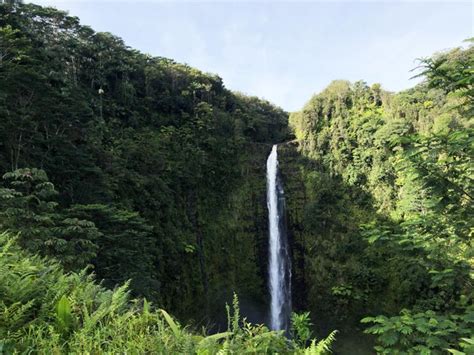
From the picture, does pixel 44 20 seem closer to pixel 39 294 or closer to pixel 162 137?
pixel 162 137

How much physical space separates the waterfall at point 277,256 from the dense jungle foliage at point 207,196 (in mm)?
521

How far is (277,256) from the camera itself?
19.8 m

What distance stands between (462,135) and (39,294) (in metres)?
4.83

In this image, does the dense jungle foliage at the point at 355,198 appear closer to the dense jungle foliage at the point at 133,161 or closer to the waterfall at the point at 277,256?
the waterfall at the point at 277,256

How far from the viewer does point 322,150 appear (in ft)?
70.8

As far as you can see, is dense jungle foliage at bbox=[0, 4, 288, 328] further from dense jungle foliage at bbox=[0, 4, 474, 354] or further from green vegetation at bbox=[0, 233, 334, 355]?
green vegetation at bbox=[0, 233, 334, 355]

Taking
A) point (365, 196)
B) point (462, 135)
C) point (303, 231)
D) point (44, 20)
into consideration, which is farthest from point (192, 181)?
point (462, 135)

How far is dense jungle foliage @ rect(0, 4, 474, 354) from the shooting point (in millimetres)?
4094

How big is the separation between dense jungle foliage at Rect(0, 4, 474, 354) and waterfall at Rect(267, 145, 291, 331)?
52 cm

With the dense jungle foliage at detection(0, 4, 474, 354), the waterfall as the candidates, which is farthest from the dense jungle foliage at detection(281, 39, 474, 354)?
the waterfall

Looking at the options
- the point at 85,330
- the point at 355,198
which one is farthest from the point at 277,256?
the point at 85,330

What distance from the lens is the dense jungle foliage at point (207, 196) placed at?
4.09 meters

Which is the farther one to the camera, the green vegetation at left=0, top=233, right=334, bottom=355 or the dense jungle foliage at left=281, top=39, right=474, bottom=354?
the dense jungle foliage at left=281, top=39, right=474, bottom=354

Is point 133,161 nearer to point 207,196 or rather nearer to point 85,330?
point 207,196
